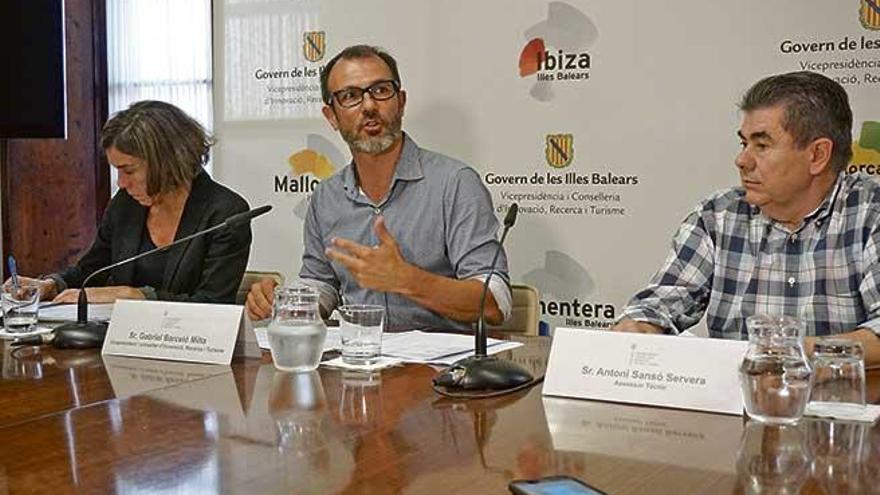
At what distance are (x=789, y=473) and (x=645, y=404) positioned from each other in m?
0.35

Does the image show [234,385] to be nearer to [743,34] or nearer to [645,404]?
[645,404]

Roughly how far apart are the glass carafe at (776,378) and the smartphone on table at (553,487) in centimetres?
39

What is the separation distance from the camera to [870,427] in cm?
122

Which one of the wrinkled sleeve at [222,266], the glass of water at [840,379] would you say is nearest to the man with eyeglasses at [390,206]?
the wrinkled sleeve at [222,266]

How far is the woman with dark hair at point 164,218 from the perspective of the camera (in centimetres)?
270

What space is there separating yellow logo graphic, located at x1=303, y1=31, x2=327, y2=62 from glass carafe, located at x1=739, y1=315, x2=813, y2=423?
285 centimetres

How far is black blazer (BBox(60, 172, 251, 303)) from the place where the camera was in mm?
2691

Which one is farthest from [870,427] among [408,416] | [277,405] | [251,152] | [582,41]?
[251,152]

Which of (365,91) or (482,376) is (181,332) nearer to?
(482,376)

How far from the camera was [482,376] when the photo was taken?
1.47 m

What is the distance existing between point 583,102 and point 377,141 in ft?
3.21

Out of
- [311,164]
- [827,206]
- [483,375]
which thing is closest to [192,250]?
[311,164]

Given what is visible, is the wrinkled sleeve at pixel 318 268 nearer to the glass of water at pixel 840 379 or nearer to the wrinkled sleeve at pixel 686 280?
the wrinkled sleeve at pixel 686 280

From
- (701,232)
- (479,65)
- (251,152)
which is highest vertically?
(479,65)
